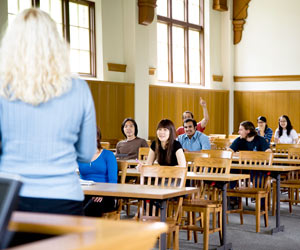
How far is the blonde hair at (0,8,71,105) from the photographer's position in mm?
2123

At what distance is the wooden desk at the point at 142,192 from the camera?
4.36m

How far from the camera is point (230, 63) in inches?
703

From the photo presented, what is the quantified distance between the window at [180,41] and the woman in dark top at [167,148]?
9.11 metres

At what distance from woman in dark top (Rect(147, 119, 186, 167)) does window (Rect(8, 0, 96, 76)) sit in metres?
6.16

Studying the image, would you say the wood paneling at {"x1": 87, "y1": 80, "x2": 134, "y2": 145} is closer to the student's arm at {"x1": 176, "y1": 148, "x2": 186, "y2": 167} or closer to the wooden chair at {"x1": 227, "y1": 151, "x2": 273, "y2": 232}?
the wooden chair at {"x1": 227, "y1": 151, "x2": 273, "y2": 232}

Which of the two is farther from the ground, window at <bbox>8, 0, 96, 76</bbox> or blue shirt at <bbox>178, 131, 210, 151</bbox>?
window at <bbox>8, 0, 96, 76</bbox>

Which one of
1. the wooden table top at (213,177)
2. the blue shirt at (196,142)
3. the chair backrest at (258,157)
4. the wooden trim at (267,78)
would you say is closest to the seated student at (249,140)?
the blue shirt at (196,142)

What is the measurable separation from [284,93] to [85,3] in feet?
24.6

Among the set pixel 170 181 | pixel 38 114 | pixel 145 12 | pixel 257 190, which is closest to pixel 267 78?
pixel 145 12

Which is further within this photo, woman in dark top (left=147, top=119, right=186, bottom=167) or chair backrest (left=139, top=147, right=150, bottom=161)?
chair backrest (left=139, top=147, right=150, bottom=161)

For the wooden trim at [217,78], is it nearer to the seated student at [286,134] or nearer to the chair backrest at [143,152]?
the seated student at [286,134]

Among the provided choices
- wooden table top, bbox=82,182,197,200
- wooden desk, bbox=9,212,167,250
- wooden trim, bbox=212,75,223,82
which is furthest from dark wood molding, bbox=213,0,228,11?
wooden desk, bbox=9,212,167,250

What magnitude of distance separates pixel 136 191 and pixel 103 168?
1113mm

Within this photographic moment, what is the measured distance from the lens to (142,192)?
443cm
